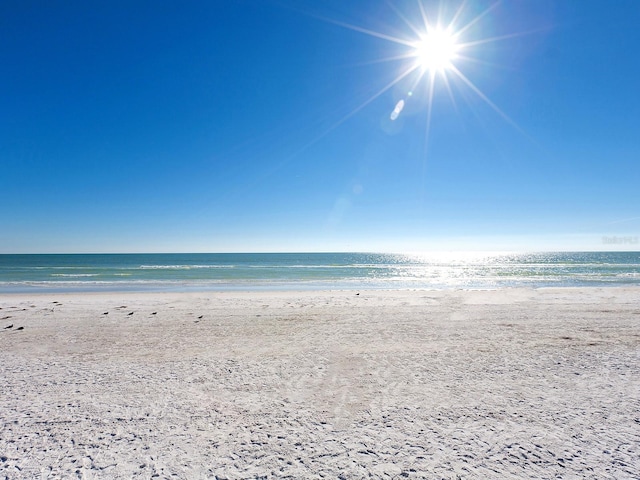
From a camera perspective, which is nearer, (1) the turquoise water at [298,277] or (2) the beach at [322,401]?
(2) the beach at [322,401]

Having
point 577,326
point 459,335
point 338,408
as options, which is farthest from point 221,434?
point 577,326

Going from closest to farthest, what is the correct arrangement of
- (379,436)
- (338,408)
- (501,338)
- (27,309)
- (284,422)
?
(379,436) → (284,422) → (338,408) → (501,338) → (27,309)

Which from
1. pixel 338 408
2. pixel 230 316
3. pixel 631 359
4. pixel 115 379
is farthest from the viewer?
pixel 230 316

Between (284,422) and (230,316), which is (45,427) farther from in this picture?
(230,316)

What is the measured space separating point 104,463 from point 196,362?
3250 mm

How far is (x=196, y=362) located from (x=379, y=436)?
14.1 ft

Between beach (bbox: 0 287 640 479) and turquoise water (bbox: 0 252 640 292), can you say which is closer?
beach (bbox: 0 287 640 479)

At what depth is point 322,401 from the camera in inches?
198

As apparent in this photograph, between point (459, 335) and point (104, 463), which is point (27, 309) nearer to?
point (104, 463)

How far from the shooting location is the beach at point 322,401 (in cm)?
362

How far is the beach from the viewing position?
362 cm

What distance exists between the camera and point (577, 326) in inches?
394

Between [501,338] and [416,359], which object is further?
[501,338]

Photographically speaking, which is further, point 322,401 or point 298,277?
point 298,277
